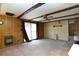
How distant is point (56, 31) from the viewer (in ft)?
18.1

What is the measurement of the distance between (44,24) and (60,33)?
1735 mm

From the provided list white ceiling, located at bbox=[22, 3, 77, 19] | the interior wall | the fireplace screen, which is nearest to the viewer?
white ceiling, located at bbox=[22, 3, 77, 19]

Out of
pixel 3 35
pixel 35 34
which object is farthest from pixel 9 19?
pixel 35 34

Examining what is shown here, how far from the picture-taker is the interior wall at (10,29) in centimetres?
301

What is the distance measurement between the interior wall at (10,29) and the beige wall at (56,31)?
2.49 meters

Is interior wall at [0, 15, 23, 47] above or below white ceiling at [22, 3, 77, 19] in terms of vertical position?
below

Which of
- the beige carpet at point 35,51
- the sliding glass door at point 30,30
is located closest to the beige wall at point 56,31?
the sliding glass door at point 30,30

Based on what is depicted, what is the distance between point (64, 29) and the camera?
16.1 feet

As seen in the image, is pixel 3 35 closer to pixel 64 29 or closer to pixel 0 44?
pixel 0 44

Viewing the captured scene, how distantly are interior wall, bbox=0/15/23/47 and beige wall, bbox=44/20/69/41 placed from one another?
8.18 feet

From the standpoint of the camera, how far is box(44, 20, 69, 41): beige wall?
4.80m

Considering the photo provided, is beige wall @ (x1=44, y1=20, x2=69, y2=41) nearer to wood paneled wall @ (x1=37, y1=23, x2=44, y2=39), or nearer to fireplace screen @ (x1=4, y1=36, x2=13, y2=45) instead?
wood paneled wall @ (x1=37, y1=23, x2=44, y2=39)

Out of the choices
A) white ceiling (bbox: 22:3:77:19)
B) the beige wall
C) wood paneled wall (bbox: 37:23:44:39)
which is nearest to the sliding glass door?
wood paneled wall (bbox: 37:23:44:39)

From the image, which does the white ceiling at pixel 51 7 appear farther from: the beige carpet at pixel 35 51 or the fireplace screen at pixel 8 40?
the fireplace screen at pixel 8 40
